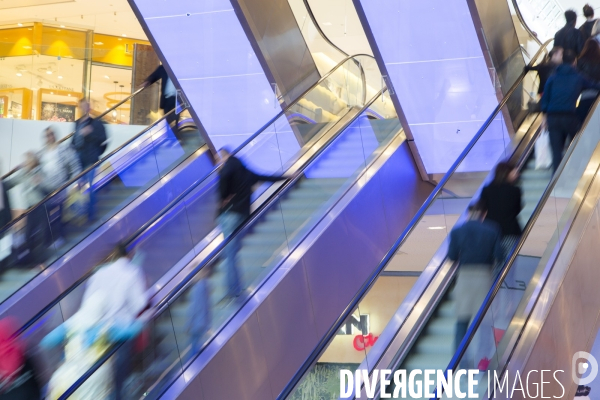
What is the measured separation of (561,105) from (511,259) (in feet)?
10.0

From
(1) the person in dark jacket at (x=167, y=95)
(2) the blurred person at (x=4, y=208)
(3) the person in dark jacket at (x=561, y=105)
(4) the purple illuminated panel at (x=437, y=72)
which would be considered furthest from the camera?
(1) the person in dark jacket at (x=167, y=95)

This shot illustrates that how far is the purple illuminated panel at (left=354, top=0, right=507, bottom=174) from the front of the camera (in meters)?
9.37

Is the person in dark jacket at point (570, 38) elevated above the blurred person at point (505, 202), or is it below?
above

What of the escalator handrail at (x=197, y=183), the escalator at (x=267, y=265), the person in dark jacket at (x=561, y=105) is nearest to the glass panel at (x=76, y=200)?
the escalator handrail at (x=197, y=183)

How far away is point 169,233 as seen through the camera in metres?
8.34

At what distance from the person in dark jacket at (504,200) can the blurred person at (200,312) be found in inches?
102

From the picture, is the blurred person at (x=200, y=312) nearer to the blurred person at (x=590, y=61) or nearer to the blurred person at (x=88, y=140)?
the blurred person at (x=88, y=140)

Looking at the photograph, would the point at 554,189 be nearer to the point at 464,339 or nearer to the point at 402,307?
the point at 402,307

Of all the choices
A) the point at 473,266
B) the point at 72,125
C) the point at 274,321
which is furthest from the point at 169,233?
the point at 72,125

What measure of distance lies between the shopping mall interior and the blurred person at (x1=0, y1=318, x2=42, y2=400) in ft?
0.05

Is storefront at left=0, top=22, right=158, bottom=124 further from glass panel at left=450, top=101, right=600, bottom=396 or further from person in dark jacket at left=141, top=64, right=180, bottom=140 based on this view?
glass panel at left=450, top=101, right=600, bottom=396

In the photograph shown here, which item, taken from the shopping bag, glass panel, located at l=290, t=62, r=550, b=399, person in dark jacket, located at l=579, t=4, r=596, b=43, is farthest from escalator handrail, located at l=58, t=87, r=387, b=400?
person in dark jacket, located at l=579, t=4, r=596, b=43

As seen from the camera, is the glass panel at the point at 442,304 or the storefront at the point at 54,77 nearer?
the glass panel at the point at 442,304

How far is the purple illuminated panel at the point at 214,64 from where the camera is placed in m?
10.4
